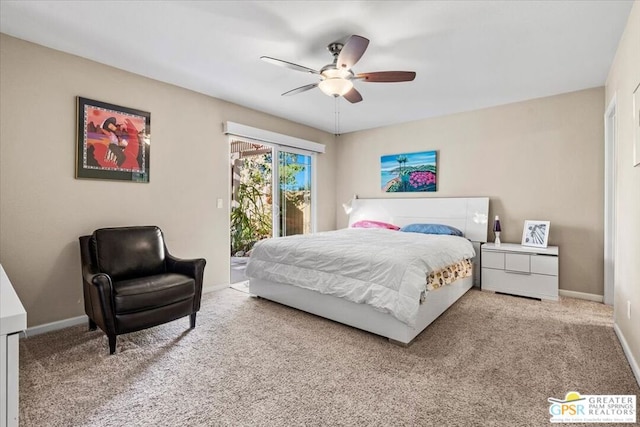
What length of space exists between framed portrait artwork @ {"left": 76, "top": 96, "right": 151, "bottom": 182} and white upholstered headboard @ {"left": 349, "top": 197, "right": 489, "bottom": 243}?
3509 millimetres

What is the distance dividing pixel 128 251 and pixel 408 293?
2.59 m

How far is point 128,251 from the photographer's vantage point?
9.58ft

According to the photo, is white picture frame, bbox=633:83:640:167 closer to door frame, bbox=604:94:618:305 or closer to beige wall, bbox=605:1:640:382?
beige wall, bbox=605:1:640:382

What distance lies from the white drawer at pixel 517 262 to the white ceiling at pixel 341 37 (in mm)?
2022

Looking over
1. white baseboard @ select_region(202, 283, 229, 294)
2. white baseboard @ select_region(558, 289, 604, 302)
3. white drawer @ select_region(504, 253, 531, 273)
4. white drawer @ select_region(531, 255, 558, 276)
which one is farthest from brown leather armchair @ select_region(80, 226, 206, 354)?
white baseboard @ select_region(558, 289, 604, 302)

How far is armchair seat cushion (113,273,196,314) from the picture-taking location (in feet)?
7.77

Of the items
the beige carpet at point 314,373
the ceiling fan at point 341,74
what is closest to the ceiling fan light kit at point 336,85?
the ceiling fan at point 341,74

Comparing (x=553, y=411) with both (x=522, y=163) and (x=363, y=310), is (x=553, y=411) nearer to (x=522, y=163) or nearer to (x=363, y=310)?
(x=363, y=310)

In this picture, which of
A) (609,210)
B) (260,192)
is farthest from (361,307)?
(609,210)

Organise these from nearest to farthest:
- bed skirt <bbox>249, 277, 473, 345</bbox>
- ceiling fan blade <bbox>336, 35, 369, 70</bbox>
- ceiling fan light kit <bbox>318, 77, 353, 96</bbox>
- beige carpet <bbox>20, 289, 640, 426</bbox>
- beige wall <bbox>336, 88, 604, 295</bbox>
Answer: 1. beige carpet <bbox>20, 289, 640, 426</bbox>
2. ceiling fan blade <bbox>336, 35, 369, 70</bbox>
3. bed skirt <bbox>249, 277, 473, 345</bbox>
4. ceiling fan light kit <bbox>318, 77, 353, 96</bbox>
5. beige wall <bbox>336, 88, 604, 295</bbox>

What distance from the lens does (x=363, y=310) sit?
8.89 ft

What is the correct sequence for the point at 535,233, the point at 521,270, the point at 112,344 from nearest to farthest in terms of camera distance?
the point at 112,344
the point at 521,270
the point at 535,233

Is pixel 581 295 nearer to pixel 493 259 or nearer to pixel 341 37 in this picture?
pixel 493 259

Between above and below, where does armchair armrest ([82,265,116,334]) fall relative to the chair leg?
above
